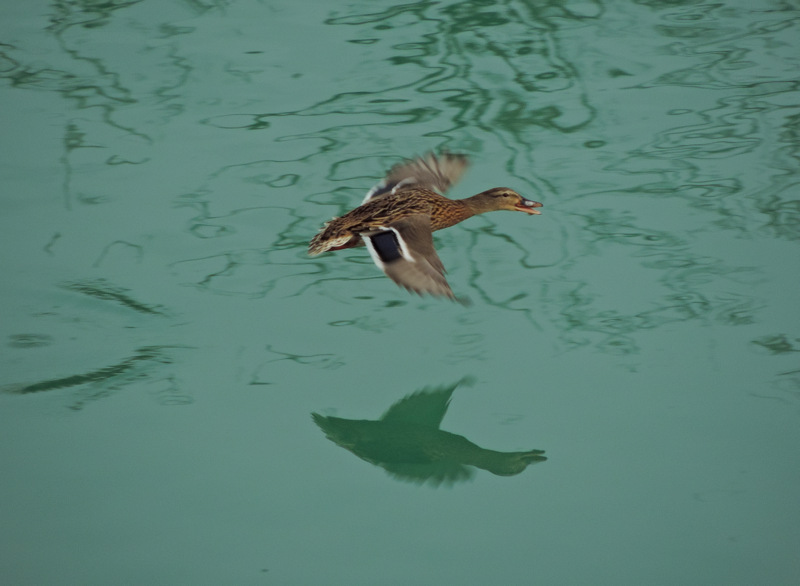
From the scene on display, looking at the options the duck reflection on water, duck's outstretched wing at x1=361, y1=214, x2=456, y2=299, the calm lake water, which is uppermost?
duck's outstretched wing at x1=361, y1=214, x2=456, y2=299

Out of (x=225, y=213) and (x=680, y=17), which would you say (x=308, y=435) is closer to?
(x=225, y=213)

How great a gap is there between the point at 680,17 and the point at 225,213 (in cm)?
363

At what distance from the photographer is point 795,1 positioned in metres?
6.70

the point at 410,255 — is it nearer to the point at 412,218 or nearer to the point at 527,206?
the point at 412,218

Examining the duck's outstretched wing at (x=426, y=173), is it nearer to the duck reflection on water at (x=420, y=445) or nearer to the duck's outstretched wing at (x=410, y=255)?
the duck's outstretched wing at (x=410, y=255)

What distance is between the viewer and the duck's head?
464cm

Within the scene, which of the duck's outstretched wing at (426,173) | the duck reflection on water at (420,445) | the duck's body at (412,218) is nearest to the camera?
the duck reflection on water at (420,445)

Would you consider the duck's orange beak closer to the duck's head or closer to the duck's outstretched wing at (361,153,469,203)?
the duck's head

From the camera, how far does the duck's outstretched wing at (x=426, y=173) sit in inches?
193

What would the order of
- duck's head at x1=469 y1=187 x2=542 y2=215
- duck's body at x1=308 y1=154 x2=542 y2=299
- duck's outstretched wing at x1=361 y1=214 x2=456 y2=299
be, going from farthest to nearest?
duck's head at x1=469 y1=187 x2=542 y2=215 → duck's body at x1=308 y1=154 x2=542 y2=299 → duck's outstretched wing at x1=361 y1=214 x2=456 y2=299

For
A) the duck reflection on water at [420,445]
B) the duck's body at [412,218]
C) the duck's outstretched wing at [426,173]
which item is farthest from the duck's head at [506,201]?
the duck reflection on water at [420,445]

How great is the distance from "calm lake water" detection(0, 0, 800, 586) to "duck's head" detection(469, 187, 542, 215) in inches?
4.9

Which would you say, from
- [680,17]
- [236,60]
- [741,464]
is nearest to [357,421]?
[741,464]

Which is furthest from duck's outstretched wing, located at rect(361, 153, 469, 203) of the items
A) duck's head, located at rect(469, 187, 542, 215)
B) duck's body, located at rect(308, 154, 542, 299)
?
duck's head, located at rect(469, 187, 542, 215)
